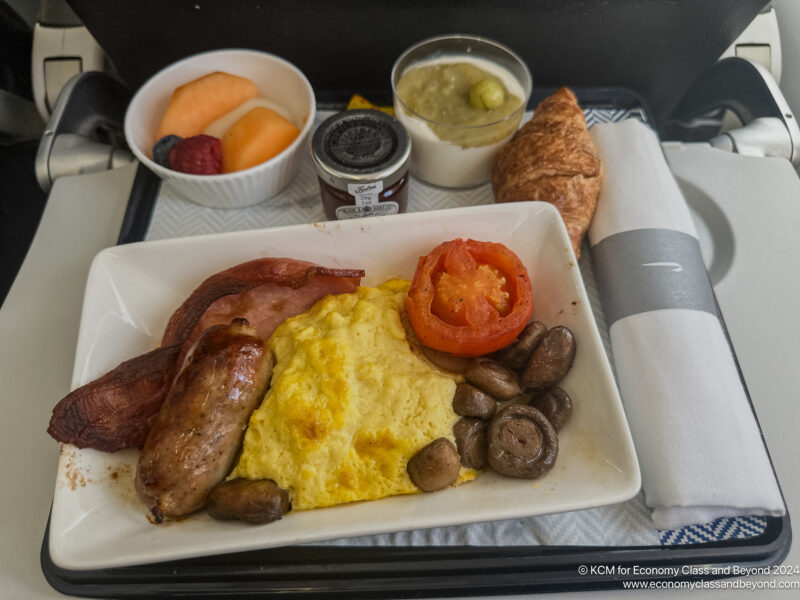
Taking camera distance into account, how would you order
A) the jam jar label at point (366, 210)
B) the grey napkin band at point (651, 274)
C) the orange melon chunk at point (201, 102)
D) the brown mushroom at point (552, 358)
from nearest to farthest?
the brown mushroom at point (552, 358)
the grey napkin band at point (651, 274)
the jam jar label at point (366, 210)
the orange melon chunk at point (201, 102)

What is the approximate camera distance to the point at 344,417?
4.31ft

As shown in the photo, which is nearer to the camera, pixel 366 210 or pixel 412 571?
pixel 412 571

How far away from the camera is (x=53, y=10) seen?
237cm

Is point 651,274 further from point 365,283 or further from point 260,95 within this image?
point 260,95

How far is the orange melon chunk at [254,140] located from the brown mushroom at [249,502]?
1060 millimetres

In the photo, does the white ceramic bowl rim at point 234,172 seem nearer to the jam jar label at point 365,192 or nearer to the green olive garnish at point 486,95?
the jam jar label at point 365,192

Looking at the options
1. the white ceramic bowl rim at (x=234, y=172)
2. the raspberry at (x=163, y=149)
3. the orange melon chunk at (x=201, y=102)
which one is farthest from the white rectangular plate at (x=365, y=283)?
the orange melon chunk at (x=201, y=102)

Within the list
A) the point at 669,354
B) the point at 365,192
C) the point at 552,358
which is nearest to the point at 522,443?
the point at 552,358

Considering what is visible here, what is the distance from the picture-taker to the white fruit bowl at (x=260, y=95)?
1.85 metres

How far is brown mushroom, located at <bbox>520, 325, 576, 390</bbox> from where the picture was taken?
139 cm

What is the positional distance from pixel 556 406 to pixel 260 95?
1.56 m

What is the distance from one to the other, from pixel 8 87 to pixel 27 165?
338 millimetres

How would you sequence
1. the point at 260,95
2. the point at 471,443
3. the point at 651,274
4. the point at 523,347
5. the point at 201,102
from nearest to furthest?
the point at 471,443 → the point at 523,347 → the point at 651,274 → the point at 201,102 → the point at 260,95

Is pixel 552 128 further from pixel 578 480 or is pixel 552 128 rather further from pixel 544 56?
pixel 578 480
